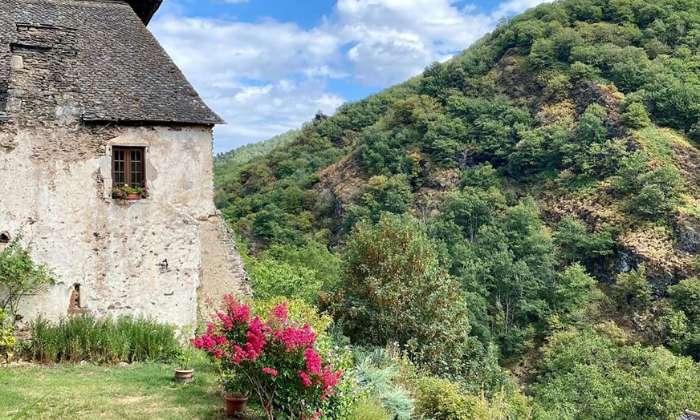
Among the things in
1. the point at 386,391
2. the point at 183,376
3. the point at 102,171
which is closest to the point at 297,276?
the point at 102,171

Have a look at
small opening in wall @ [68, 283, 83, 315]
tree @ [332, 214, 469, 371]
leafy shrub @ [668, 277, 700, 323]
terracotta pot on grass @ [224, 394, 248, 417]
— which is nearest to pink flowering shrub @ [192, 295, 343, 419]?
terracotta pot on grass @ [224, 394, 248, 417]

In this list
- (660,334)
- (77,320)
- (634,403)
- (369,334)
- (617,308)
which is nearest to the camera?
(77,320)

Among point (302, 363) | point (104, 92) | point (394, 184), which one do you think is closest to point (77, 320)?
point (104, 92)

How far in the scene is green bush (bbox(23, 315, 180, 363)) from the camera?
11.5 metres

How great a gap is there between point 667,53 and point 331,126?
3795 cm

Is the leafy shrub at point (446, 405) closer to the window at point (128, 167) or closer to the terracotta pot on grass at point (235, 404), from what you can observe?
the terracotta pot on grass at point (235, 404)

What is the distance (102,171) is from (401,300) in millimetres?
9748

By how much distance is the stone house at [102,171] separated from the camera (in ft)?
40.4

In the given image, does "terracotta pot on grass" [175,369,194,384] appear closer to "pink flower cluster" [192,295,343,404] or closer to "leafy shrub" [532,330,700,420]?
"pink flower cluster" [192,295,343,404]

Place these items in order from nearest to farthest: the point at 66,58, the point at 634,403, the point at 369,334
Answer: the point at 66,58
the point at 369,334
the point at 634,403

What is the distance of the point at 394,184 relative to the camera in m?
49.7

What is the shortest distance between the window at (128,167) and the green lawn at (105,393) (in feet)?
13.7

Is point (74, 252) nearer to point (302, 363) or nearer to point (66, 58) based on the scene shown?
point (66, 58)

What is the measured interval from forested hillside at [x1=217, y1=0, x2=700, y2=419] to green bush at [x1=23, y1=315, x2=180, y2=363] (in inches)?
198
